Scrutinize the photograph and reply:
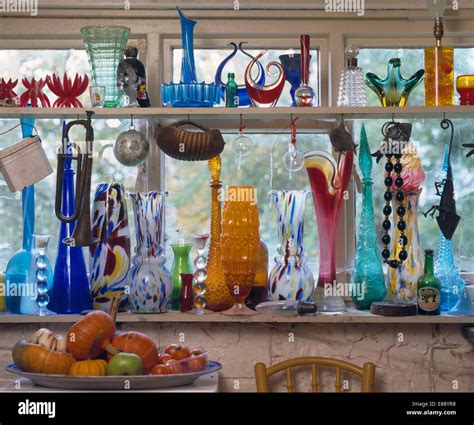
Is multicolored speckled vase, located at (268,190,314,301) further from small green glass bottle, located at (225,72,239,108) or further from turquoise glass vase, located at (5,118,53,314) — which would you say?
turquoise glass vase, located at (5,118,53,314)

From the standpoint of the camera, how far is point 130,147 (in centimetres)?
299

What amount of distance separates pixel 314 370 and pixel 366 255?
39cm

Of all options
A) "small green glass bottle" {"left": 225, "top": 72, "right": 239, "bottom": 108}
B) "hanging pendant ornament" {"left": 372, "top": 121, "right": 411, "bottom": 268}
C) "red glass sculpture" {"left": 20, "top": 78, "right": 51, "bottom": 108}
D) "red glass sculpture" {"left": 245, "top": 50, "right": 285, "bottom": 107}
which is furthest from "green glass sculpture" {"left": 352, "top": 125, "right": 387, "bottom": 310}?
"red glass sculpture" {"left": 20, "top": 78, "right": 51, "bottom": 108}

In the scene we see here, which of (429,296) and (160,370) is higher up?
(429,296)

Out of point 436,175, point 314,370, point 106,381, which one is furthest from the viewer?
point 436,175

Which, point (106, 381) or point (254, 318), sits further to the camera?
point (254, 318)

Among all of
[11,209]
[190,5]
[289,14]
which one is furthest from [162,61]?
[11,209]

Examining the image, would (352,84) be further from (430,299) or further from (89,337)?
(89,337)

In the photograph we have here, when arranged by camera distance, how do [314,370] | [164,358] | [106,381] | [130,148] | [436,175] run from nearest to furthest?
[106,381] < [164,358] < [314,370] < [130,148] < [436,175]

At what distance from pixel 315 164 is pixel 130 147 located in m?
0.55

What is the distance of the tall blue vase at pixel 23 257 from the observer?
2.98 m

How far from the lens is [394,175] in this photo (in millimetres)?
3053

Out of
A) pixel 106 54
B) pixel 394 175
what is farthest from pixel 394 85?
pixel 106 54

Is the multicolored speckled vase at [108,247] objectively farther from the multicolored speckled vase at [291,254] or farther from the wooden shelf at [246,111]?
the multicolored speckled vase at [291,254]
